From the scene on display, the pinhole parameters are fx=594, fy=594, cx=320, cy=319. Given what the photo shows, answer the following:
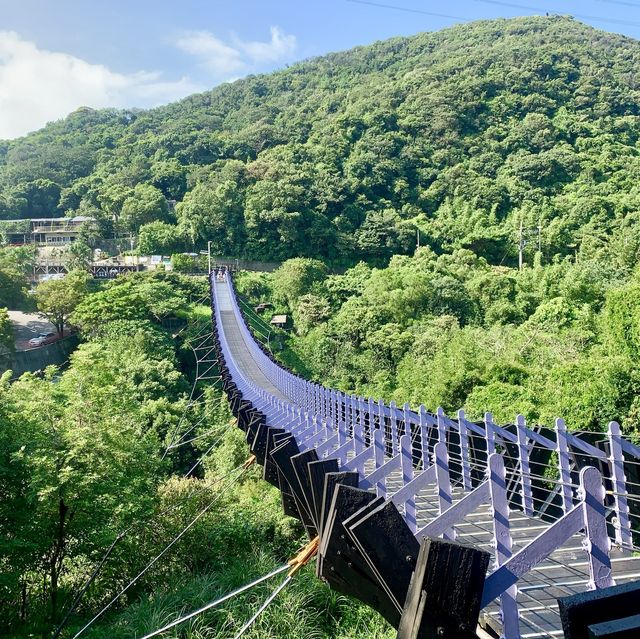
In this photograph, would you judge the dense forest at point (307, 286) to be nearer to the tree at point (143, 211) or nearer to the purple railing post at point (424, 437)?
the tree at point (143, 211)

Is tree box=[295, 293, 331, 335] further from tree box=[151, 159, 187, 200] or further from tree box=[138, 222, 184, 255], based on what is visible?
tree box=[151, 159, 187, 200]

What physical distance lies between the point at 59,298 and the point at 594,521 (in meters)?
26.6

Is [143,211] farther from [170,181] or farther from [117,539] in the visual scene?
[117,539]

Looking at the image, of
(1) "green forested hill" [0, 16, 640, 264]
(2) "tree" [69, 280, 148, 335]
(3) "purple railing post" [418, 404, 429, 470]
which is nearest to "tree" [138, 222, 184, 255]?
(1) "green forested hill" [0, 16, 640, 264]

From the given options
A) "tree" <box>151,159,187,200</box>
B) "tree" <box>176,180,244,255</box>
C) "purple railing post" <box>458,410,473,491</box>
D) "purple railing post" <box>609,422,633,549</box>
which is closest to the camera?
"purple railing post" <box>609,422,633,549</box>

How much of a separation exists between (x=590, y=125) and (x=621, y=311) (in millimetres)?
38794

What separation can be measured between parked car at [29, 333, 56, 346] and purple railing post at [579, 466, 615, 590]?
26203 millimetres

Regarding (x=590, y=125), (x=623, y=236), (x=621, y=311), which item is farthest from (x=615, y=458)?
(x=590, y=125)

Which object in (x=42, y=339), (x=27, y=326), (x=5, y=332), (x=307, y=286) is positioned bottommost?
(x=42, y=339)

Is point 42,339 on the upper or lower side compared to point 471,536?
lower

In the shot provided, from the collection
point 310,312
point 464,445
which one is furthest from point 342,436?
point 310,312

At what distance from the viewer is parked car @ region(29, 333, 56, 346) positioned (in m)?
24.8

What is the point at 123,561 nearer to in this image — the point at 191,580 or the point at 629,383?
the point at 191,580

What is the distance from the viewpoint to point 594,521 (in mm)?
1680
